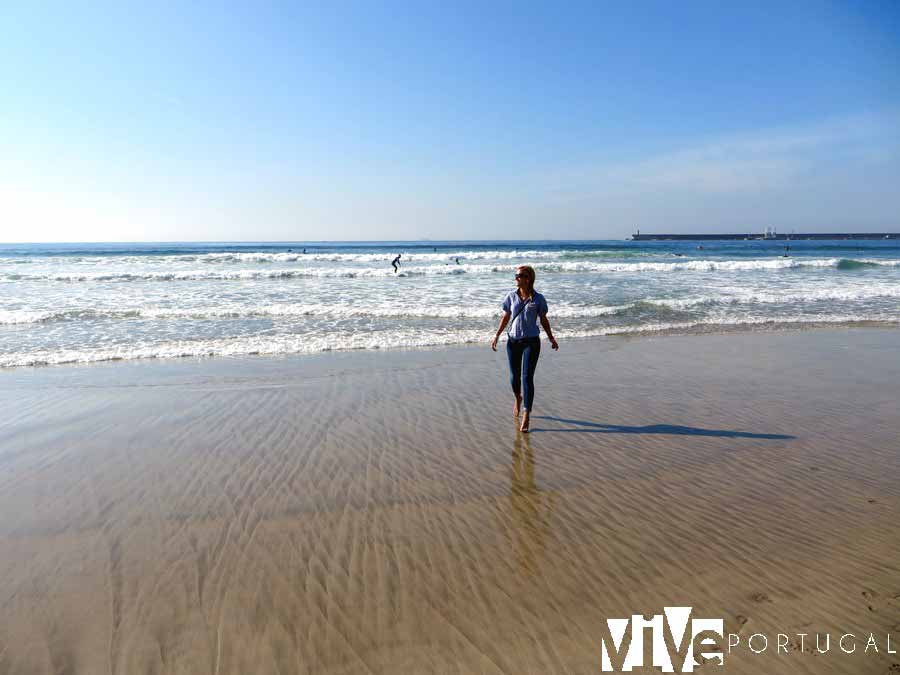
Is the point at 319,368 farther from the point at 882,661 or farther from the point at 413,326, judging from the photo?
the point at 882,661

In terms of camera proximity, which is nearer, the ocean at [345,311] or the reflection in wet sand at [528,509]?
the reflection in wet sand at [528,509]

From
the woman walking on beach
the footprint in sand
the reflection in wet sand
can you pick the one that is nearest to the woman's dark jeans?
the woman walking on beach

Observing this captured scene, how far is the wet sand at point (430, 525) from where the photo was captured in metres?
2.98

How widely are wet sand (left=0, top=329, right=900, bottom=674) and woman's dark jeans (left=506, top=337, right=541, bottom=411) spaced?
46 cm

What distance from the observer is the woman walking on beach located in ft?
21.0

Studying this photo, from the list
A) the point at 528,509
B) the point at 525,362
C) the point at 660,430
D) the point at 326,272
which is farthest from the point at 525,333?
the point at 326,272

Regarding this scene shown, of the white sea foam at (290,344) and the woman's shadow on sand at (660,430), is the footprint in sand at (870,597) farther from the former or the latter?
the white sea foam at (290,344)

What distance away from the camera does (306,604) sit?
325 cm

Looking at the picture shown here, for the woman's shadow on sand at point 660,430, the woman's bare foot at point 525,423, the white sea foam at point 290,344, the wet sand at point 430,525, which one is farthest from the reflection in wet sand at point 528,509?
the white sea foam at point 290,344

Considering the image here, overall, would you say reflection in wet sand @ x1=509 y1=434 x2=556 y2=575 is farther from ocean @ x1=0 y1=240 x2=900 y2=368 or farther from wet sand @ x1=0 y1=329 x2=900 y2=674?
ocean @ x1=0 y1=240 x2=900 y2=368

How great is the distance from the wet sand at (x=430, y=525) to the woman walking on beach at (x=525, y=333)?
0.50m

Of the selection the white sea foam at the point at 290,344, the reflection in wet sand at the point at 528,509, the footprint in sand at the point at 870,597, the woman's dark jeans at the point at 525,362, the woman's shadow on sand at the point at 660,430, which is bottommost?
the woman's shadow on sand at the point at 660,430

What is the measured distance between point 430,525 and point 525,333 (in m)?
3.05

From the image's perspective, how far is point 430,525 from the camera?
4.16 meters
